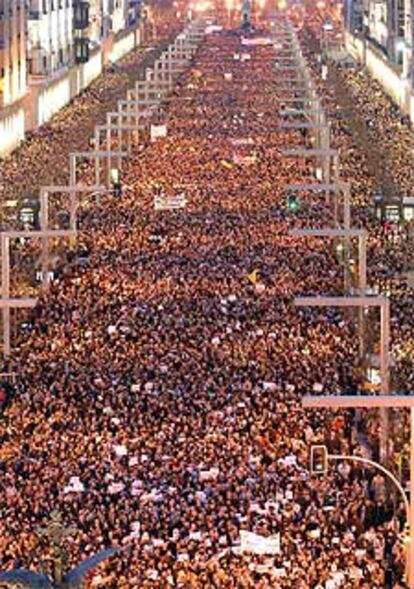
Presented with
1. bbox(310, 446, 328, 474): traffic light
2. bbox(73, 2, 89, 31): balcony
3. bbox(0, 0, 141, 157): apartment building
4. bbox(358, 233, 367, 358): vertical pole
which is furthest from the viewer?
bbox(73, 2, 89, 31): balcony

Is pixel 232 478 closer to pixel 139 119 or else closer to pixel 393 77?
pixel 139 119

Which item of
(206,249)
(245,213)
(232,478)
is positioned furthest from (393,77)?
(232,478)

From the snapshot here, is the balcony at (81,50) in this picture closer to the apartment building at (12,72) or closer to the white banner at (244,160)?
the apartment building at (12,72)

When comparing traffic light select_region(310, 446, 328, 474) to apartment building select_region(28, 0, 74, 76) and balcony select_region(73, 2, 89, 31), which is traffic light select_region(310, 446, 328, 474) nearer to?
apartment building select_region(28, 0, 74, 76)

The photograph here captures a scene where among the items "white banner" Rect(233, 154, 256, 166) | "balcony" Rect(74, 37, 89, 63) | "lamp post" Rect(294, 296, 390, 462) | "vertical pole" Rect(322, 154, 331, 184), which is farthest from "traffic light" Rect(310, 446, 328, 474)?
"balcony" Rect(74, 37, 89, 63)

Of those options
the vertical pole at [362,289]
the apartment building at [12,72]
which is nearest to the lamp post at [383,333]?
the vertical pole at [362,289]

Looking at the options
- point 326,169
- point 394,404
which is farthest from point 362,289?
point 326,169

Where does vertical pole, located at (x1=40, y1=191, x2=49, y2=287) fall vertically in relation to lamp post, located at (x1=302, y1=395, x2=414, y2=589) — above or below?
below
